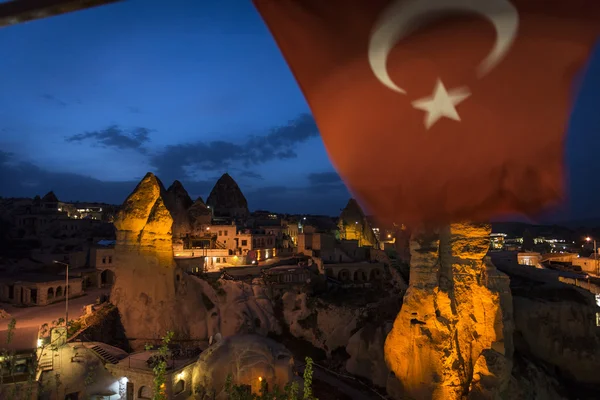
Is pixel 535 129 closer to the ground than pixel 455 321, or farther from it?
farther from it

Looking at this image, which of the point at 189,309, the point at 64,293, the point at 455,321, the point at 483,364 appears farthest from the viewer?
the point at 64,293

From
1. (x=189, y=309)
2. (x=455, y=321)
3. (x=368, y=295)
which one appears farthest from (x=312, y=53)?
(x=368, y=295)

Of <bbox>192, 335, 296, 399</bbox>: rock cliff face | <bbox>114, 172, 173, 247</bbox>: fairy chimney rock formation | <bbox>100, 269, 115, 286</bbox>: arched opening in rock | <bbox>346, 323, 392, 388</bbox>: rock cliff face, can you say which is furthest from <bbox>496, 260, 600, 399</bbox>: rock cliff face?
<bbox>100, 269, 115, 286</bbox>: arched opening in rock

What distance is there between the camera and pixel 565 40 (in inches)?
197

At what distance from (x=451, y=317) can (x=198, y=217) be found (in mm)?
36301

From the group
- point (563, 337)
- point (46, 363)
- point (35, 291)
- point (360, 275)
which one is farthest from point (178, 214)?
point (563, 337)

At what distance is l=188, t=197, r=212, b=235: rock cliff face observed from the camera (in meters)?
46.4

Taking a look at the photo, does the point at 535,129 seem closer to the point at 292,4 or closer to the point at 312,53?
the point at 312,53

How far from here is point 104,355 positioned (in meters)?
20.0

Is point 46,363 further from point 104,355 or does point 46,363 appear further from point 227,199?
point 227,199

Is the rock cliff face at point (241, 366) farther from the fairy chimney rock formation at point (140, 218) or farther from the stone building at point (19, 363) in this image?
the fairy chimney rock formation at point (140, 218)

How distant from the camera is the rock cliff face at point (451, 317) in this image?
52.3ft

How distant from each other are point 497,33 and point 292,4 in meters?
2.62

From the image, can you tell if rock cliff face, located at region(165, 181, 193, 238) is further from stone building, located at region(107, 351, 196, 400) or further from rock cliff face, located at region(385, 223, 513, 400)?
rock cliff face, located at region(385, 223, 513, 400)
